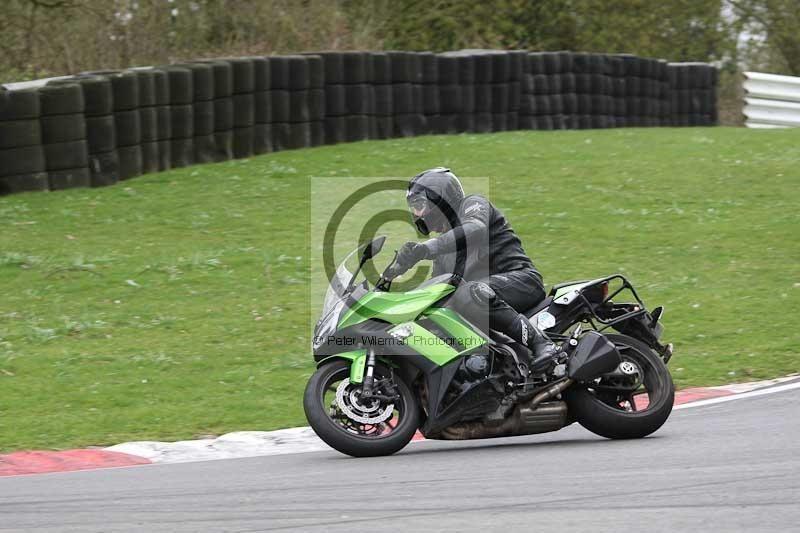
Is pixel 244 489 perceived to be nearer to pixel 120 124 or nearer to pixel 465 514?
pixel 465 514

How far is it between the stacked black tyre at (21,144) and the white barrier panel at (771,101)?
1769 centimetres

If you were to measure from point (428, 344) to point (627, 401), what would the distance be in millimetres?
1355

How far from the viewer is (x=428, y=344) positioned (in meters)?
7.29

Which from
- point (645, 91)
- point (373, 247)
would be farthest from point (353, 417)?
point (645, 91)

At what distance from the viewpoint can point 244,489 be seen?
637 centimetres

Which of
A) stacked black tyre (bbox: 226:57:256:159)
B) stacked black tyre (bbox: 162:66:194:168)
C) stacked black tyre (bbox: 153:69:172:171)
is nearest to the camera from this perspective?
stacked black tyre (bbox: 153:69:172:171)

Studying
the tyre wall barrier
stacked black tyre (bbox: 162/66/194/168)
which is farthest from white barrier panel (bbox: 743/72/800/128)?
stacked black tyre (bbox: 162/66/194/168)

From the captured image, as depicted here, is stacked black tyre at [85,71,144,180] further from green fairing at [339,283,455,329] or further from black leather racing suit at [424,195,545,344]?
green fairing at [339,283,455,329]

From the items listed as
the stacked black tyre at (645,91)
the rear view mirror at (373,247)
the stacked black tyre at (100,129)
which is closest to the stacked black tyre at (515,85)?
the stacked black tyre at (645,91)

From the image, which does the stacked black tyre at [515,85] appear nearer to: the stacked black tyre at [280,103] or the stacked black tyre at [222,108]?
the stacked black tyre at [280,103]

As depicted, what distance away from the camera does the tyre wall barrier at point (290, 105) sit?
1639 cm

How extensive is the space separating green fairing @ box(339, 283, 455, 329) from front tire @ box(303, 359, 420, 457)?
0.28 meters

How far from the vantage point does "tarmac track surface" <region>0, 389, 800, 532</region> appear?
552 cm

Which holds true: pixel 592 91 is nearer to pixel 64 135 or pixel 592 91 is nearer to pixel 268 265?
pixel 64 135
